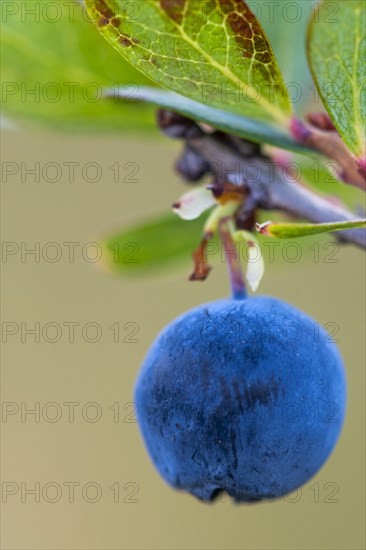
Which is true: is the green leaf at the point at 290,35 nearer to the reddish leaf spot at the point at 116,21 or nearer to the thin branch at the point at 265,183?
the thin branch at the point at 265,183

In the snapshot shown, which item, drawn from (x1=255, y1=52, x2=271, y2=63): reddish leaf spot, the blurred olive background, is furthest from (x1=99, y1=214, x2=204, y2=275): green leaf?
the blurred olive background

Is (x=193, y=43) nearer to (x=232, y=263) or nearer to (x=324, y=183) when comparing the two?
(x=232, y=263)

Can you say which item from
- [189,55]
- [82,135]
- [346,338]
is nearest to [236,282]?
[189,55]

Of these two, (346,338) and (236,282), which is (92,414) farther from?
(236,282)

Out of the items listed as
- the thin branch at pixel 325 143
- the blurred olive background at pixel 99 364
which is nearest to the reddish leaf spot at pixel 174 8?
the thin branch at pixel 325 143

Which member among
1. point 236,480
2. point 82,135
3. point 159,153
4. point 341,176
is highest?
point 159,153

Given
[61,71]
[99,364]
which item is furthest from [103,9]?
[99,364]
